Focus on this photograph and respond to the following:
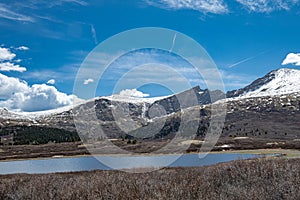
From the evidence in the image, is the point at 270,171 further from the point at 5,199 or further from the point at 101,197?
the point at 5,199

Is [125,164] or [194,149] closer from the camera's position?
[125,164]

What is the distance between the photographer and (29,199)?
1368cm

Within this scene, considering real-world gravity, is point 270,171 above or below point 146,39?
below

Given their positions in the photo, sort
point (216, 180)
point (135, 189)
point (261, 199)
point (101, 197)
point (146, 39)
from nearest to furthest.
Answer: point (261, 199), point (101, 197), point (135, 189), point (216, 180), point (146, 39)

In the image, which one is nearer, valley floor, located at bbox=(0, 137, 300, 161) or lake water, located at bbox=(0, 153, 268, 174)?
lake water, located at bbox=(0, 153, 268, 174)

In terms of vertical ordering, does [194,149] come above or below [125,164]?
below

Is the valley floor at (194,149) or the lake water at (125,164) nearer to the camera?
the lake water at (125,164)

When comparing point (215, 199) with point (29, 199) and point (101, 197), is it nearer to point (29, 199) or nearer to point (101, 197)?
point (101, 197)

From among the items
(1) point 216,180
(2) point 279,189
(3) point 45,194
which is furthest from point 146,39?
(2) point 279,189

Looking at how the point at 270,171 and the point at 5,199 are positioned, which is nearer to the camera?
the point at 5,199

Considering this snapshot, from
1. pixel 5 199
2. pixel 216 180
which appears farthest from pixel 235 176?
pixel 5 199

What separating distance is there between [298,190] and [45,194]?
9.17m

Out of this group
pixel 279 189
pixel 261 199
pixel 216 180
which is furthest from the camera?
pixel 216 180

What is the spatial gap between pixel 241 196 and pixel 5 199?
31.6 feet
